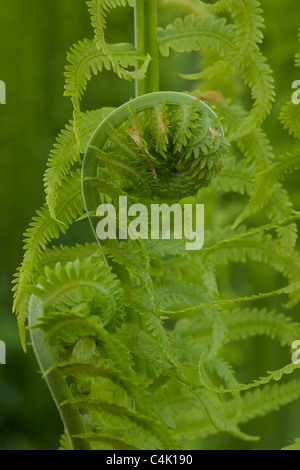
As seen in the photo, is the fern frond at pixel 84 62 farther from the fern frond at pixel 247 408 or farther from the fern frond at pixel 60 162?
the fern frond at pixel 247 408

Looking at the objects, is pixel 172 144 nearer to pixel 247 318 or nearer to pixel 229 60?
pixel 229 60

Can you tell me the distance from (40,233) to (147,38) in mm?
261

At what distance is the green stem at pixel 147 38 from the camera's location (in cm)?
72

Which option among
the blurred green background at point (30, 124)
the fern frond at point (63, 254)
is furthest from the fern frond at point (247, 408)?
the blurred green background at point (30, 124)

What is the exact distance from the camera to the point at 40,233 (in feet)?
2.23

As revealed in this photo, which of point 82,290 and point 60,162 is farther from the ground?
point 60,162

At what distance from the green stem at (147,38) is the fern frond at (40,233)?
0.13 metres

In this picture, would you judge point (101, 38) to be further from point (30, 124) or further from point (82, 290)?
point (30, 124)

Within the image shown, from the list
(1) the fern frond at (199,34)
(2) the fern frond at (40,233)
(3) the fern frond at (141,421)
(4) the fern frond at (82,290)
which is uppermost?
(1) the fern frond at (199,34)

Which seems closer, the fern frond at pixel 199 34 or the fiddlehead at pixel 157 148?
the fiddlehead at pixel 157 148

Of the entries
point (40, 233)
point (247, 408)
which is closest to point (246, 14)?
point (40, 233)

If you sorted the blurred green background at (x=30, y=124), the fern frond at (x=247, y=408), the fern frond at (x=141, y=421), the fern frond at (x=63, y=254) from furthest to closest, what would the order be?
the blurred green background at (x=30, y=124) < the fern frond at (x=247, y=408) < the fern frond at (x=63, y=254) < the fern frond at (x=141, y=421)

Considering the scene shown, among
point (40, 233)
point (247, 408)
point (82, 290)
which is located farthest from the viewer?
point (247, 408)
